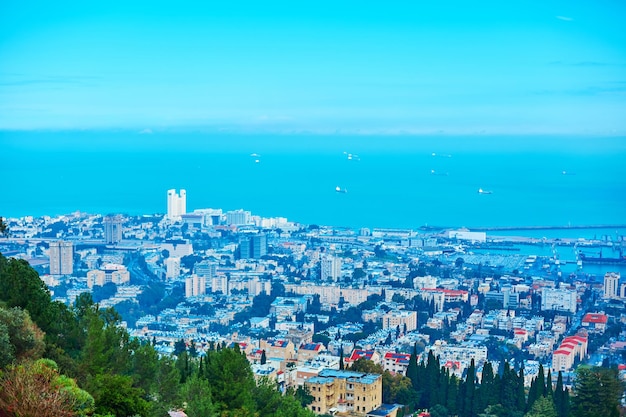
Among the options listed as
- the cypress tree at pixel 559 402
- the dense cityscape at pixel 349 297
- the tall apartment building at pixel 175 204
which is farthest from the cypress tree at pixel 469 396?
the tall apartment building at pixel 175 204

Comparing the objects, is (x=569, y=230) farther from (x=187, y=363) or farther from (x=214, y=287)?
(x=187, y=363)

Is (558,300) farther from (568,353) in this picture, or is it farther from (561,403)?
(561,403)

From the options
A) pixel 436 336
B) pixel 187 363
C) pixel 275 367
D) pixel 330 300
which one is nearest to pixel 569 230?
pixel 330 300

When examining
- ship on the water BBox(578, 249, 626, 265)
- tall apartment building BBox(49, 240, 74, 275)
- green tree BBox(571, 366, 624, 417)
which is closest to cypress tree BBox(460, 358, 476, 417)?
green tree BBox(571, 366, 624, 417)

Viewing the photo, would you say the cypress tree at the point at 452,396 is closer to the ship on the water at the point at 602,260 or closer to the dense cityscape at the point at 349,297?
the dense cityscape at the point at 349,297

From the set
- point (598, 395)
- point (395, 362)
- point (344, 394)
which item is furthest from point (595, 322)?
point (344, 394)

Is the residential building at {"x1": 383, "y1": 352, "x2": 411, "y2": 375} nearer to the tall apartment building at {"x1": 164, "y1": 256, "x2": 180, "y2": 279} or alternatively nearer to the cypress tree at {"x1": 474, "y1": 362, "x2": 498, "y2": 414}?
the cypress tree at {"x1": 474, "y1": 362, "x2": 498, "y2": 414}
